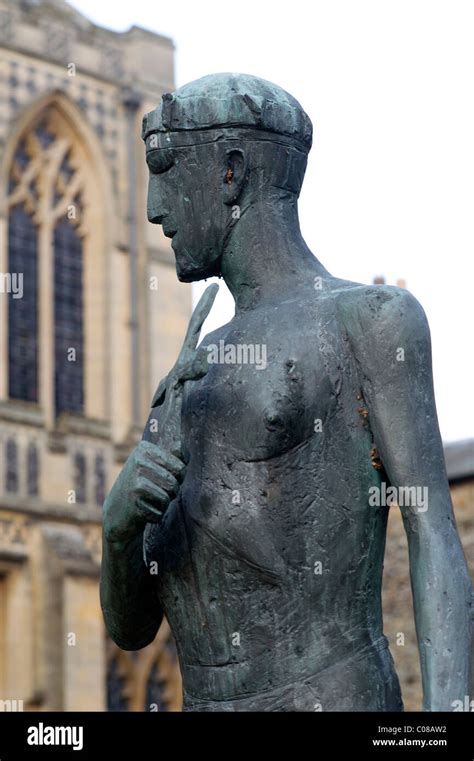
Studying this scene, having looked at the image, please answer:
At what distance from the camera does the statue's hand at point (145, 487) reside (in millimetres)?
3521

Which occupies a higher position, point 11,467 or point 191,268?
point 11,467

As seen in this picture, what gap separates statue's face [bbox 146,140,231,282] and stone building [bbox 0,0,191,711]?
67.2ft

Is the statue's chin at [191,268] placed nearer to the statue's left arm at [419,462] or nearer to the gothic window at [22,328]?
the statue's left arm at [419,462]

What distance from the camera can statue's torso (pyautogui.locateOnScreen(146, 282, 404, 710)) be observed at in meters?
3.54

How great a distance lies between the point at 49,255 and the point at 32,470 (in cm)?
309

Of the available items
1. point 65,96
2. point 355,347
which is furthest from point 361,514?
point 65,96

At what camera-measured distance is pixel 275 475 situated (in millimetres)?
3590

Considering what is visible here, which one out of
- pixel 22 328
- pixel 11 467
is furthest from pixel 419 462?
pixel 22 328

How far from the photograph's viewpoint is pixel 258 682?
3.54 m

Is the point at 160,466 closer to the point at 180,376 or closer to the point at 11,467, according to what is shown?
the point at 180,376

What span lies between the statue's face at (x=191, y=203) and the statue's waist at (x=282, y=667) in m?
0.77

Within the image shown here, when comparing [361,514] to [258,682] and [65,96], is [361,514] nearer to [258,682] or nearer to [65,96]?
[258,682]

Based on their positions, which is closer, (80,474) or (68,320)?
(80,474)
